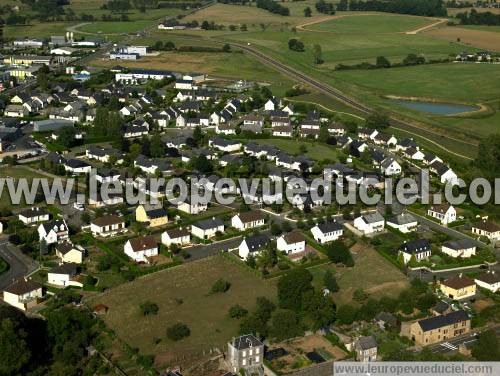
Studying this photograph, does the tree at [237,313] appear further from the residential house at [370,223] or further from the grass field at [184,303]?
the residential house at [370,223]

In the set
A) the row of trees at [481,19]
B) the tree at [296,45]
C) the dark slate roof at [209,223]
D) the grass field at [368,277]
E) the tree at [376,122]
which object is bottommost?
the grass field at [368,277]

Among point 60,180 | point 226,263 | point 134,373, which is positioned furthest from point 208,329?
point 60,180

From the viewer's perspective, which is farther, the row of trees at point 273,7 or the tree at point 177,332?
the row of trees at point 273,7

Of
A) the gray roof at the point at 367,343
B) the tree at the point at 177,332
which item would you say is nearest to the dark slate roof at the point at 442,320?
the gray roof at the point at 367,343

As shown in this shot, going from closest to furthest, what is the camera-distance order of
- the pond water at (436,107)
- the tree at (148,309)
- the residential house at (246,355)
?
the residential house at (246,355) → the tree at (148,309) → the pond water at (436,107)

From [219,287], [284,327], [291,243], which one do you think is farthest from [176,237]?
[284,327]

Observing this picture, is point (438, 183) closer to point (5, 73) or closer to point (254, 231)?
point (254, 231)
